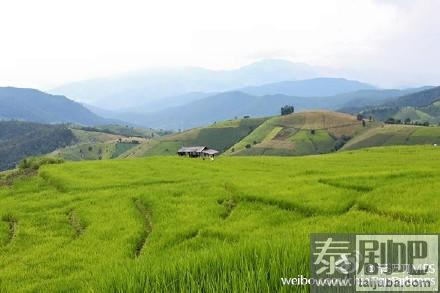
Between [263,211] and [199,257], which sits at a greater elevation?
[199,257]

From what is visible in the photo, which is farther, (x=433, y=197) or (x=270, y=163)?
(x=270, y=163)

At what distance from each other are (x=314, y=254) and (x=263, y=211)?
756 inches

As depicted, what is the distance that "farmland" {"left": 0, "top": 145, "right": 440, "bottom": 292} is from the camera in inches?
300

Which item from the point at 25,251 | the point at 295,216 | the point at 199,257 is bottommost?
the point at 25,251

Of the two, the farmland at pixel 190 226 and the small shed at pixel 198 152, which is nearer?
the farmland at pixel 190 226

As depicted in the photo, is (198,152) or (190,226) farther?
(198,152)

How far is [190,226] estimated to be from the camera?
2414cm

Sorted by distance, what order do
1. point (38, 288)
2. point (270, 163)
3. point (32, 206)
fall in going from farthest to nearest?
point (270, 163) → point (32, 206) → point (38, 288)

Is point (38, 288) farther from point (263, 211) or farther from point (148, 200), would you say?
point (148, 200)

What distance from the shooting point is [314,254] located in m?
7.52

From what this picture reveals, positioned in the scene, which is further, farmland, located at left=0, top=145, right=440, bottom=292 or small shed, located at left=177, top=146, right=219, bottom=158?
small shed, located at left=177, top=146, right=219, bottom=158

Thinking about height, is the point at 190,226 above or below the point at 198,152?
below

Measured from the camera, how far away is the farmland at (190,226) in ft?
25.0

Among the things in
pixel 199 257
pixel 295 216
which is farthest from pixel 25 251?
pixel 199 257
